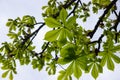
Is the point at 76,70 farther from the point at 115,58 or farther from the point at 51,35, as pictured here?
the point at 115,58

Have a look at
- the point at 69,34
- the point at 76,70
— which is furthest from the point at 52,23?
the point at 76,70

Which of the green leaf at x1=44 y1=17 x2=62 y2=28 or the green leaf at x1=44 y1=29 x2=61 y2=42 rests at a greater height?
the green leaf at x1=44 y1=17 x2=62 y2=28

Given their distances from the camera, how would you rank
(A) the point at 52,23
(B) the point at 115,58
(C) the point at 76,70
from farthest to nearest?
(B) the point at 115,58
(C) the point at 76,70
(A) the point at 52,23

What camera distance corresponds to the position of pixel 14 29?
587cm

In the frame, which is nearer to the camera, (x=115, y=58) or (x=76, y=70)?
(x=76, y=70)

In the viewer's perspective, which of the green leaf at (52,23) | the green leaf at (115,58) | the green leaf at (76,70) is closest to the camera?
the green leaf at (52,23)

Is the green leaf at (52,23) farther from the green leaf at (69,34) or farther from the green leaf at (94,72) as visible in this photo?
the green leaf at (94,72)

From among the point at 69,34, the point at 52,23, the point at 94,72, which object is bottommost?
the point at 94,72

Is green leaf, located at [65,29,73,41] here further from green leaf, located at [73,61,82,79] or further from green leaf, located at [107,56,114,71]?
green leaf, located at [107,56,114,71]

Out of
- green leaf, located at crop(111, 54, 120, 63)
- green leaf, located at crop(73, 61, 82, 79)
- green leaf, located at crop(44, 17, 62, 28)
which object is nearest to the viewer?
green leaf, located at crop(44, 17, 62, 28)

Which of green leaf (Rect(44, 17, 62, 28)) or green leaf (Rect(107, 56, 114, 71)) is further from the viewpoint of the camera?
green leaf (Rect(107, 56, 114, 71))

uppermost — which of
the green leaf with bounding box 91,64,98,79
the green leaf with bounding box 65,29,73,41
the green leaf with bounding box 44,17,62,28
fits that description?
the green leaf with bounding box 44,17,62,28

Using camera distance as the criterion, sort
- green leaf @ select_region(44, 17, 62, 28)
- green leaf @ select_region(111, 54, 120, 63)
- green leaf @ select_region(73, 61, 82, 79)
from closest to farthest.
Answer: green leaf @ select_region(44, 17, 62, 28) → green leaf @ select_region(73, 61, 82, 79) → green leaf @ select_region(111, 54, 120, 63)

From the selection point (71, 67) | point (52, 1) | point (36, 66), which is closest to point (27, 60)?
point (36, 66)
